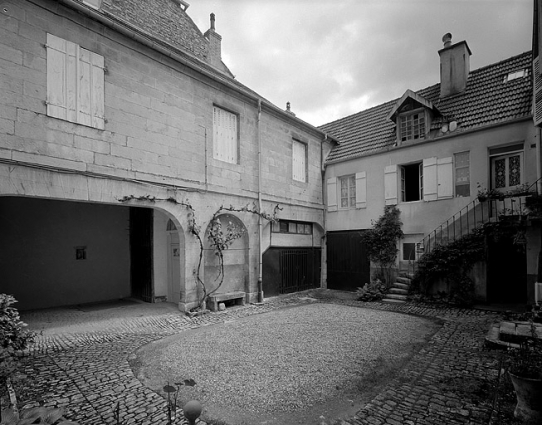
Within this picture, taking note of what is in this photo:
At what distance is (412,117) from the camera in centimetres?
1105

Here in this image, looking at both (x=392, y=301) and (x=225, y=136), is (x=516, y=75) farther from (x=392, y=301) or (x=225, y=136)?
(x=225, y=136)

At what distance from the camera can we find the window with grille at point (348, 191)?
12438mm

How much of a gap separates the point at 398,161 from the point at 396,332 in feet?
22.0

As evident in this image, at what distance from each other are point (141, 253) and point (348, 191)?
813cm

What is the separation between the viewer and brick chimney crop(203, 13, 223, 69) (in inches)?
548

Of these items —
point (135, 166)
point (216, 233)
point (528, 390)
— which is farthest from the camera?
point (216, 233)

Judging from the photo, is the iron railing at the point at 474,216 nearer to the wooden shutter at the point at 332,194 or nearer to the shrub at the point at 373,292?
the shrub at the point at 373,292

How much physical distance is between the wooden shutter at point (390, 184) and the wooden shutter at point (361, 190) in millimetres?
795

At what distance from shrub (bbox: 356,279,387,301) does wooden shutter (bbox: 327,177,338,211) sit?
3.53 metres

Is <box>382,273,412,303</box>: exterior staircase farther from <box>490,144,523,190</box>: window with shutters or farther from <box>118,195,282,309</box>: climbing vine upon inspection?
<box>118,195,282,309</box>: climbing vine

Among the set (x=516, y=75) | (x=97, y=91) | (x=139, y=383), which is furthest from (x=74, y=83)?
(x=516, y=75)

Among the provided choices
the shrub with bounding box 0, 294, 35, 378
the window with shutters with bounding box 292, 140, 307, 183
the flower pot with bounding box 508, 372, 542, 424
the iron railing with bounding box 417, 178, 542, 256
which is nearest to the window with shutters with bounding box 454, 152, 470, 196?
the iron railing with bounding box 417, 178, 542, 256

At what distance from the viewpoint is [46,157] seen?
5.86m

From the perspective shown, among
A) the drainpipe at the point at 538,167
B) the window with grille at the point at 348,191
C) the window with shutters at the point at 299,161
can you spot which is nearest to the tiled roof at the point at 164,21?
the window with shutters at the point at 299,161
